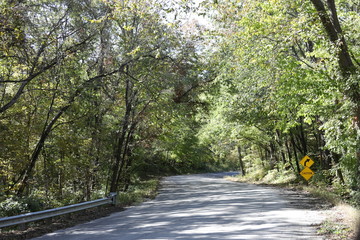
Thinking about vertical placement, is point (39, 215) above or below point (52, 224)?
above

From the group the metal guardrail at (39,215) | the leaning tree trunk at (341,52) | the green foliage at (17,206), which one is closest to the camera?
the metal guardrail at (39,215)

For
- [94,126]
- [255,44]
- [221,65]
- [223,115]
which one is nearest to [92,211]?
[94,126]

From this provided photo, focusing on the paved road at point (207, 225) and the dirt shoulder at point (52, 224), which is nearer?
the paved road at point (207, 225)

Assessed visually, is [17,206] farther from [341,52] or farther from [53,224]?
[341,52]

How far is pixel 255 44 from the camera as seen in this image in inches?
491

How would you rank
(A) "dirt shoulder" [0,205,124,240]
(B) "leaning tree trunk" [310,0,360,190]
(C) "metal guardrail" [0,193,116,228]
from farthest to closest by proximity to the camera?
1. (B) "leaning tree trunk" [310,0,360,190]
2. (A) "dirt shoulder" [0,205,124,240]
3. (C) "metal guardrail" [0,193,116,228]

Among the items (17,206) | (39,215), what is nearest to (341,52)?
(39,215)

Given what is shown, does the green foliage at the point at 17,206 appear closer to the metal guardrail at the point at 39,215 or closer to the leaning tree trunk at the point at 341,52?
the metal guardrail at the point at 39,215

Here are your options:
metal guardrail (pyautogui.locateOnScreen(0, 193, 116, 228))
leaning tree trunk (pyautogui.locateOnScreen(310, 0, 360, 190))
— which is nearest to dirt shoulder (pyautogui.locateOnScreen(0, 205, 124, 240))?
metal guardrail (pyautogui.locateOnScreen(0, 193, 116, 228))

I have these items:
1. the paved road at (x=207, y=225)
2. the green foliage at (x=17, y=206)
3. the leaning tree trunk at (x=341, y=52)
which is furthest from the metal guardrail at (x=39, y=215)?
the leaning tree trunk at (x=341, y=52)

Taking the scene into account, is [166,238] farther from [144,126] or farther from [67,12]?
[144,126]

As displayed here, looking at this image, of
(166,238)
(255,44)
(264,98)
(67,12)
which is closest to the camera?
(166,238)

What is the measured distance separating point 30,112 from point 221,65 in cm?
1103

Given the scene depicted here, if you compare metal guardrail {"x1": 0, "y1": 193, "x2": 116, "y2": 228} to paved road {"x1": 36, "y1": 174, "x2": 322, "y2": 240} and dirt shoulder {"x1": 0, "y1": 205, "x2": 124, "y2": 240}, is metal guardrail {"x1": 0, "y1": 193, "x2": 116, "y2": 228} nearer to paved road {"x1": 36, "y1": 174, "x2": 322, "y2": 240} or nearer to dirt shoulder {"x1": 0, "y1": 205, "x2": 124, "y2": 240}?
dirt shoulder {"x1": 0, "y1": 205, "x2": 124, "y2": 240}
